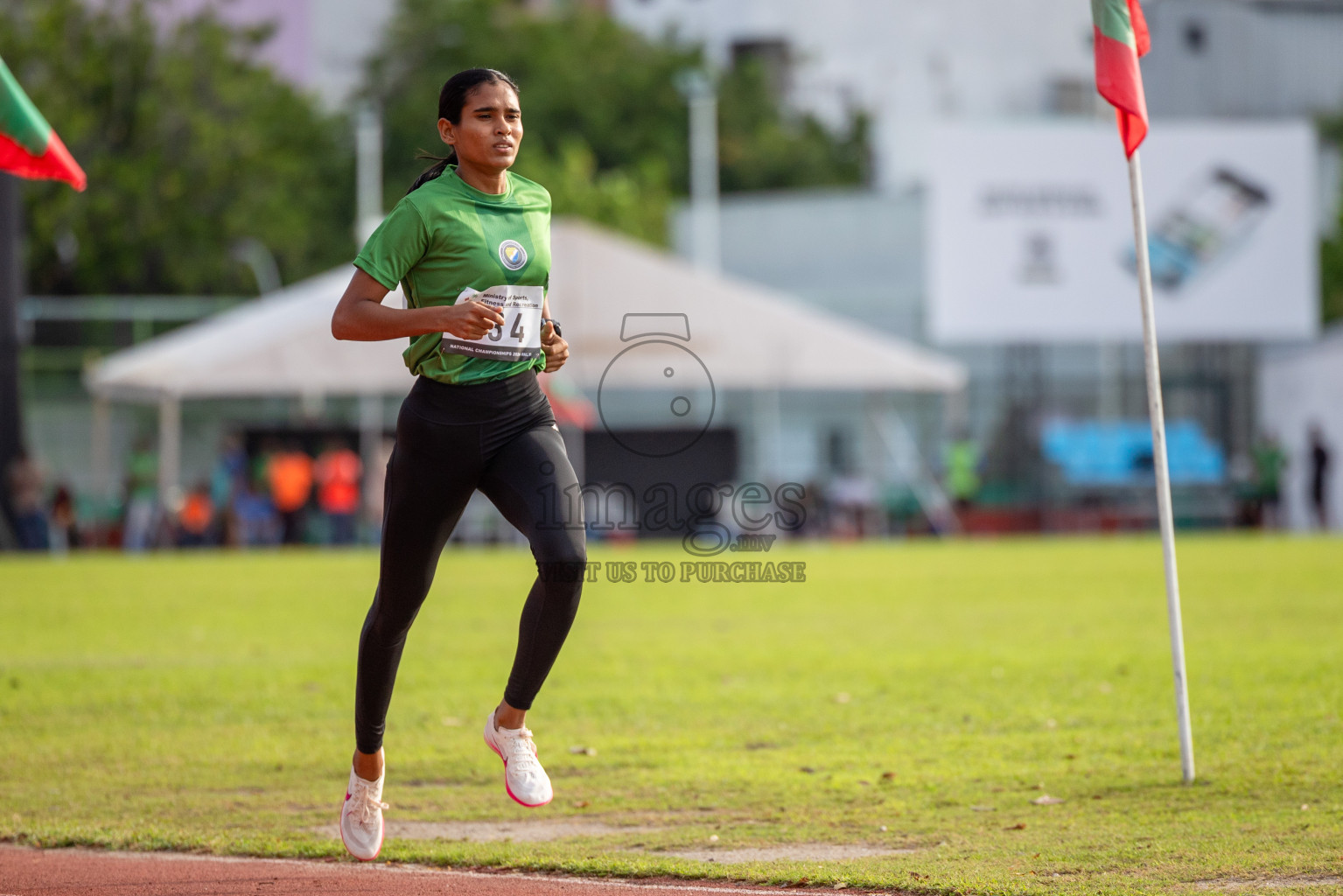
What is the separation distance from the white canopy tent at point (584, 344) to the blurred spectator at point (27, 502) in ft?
5.39

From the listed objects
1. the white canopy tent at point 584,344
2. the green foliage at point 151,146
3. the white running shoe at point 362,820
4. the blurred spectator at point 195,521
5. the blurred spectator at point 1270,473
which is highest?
the green foliage at point 151,146

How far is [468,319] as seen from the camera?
4816 millimetres

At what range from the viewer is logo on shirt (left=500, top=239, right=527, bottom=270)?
5035 millimetres

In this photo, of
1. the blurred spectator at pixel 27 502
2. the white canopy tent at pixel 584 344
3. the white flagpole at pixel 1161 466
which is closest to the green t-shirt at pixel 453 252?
the white flagpole at pixel 1161 466

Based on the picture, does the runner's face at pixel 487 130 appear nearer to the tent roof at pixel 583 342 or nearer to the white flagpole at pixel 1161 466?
the white flagpole at pixel 1161 466

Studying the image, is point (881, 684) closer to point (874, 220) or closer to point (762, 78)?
point (874, 220)

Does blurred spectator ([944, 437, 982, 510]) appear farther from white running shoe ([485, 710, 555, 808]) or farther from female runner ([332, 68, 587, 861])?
female runner ([332, 68, 587, 861])

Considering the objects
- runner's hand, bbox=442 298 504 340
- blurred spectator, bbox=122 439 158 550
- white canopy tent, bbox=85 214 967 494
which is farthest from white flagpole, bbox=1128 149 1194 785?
blurred spectator, bbox=122 439 158 550

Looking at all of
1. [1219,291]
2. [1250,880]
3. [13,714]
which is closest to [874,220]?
[1219,291]

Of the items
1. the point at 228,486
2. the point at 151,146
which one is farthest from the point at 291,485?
the point at 151,146

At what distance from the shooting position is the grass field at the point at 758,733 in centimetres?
535

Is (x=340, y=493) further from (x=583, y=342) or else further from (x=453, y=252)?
(x=453, y=252)

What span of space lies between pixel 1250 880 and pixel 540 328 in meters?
2.58

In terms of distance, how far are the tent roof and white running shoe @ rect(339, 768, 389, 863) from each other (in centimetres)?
1794
